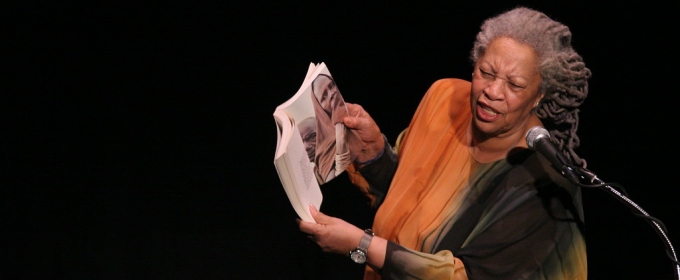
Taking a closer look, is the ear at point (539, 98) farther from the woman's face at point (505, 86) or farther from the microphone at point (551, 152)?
the microphone at point (551, 152)

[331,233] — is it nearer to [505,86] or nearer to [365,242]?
[365,242]

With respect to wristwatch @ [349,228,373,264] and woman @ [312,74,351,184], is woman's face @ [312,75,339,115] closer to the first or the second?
woman @ [312,74,351,184]

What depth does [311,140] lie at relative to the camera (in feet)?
6.64

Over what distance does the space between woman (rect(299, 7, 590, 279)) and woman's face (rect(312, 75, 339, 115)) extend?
281 millimetres

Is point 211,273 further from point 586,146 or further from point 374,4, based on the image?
point 586,146

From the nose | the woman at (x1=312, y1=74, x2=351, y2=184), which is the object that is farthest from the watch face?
the nose

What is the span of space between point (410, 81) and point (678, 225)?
42.1 inches

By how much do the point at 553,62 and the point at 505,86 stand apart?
0.11 m

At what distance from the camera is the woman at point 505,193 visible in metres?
1.94

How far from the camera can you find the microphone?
1692 mm

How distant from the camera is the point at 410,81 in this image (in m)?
3.43

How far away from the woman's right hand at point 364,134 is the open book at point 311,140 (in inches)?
0.8

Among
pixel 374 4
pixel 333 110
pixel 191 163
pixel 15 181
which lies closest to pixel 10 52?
pixel 15 181

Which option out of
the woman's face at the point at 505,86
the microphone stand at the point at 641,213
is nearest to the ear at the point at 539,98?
the woman's face at the point at 505,86
